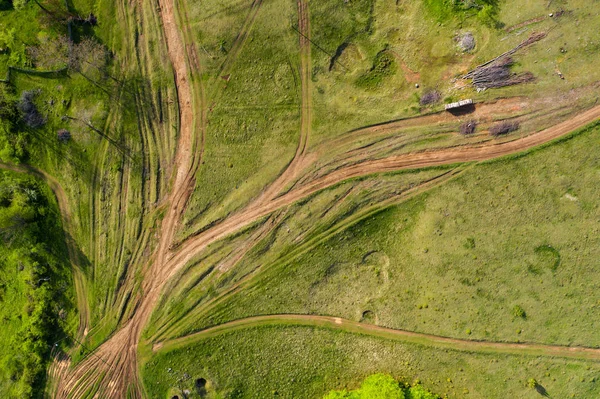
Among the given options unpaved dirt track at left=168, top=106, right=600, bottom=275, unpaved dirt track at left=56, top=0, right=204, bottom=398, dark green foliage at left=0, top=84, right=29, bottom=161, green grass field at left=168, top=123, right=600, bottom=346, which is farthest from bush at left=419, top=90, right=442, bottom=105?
dark green foliage at left=0, top=84, right=29, bottom=161

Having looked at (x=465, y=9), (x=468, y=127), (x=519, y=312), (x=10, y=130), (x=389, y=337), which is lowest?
(x=519, y=312)

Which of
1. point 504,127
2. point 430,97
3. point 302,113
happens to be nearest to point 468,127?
point 504,127

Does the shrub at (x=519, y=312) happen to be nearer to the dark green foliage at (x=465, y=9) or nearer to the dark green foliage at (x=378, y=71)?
the dark green foliage at (x=378, y=71)

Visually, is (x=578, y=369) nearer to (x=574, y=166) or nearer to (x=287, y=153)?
(x=574, y=166)

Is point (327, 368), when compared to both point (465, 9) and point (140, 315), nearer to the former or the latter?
point (140, 315)

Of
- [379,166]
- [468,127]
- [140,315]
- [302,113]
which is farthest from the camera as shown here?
[140,315]

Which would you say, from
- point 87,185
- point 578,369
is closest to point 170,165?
point 87,185
